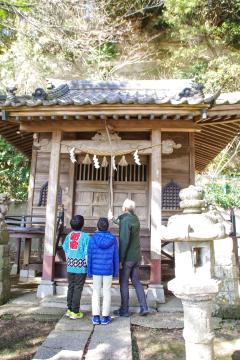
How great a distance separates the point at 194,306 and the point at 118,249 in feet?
7.47

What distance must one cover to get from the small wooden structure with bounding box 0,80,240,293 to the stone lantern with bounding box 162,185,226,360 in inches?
117

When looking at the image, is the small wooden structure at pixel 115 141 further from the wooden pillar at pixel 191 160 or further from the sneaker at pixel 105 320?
the sneaker at pixel 105 320

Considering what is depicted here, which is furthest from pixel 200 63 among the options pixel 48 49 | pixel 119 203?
pixel 119 203

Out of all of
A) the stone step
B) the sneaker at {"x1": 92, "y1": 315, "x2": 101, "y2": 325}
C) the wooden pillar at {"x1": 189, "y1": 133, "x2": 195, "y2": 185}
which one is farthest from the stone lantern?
the wooden pillar at {"x1": 189, "y1": 133, "x2": 195, "y2": 185}

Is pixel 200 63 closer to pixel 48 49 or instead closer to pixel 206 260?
pixel 48 49

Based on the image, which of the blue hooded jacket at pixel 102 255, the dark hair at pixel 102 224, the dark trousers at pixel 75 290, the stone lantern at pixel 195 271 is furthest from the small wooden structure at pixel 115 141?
the stone lantern at pixel 195 271

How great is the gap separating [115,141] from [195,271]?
4.24m

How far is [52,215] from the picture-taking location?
7004 mm

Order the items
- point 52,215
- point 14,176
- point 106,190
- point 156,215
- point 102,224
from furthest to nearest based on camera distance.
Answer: point 14,176
point 106,190
point 52,215
point 156,215
point 102,224

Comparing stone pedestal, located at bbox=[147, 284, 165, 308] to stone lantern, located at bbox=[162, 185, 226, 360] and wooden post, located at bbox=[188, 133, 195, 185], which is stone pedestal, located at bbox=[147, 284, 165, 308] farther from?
wooden post, located at bbox=[188, 133, 195, 185]

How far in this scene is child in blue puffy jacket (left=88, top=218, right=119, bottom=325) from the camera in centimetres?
514

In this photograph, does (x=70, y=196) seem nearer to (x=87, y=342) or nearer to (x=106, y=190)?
(x=106, y=190)

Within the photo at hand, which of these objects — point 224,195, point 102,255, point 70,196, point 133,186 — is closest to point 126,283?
point 102,255

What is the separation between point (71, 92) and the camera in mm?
9602
